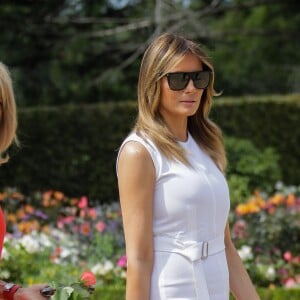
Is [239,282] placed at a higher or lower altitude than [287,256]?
higher

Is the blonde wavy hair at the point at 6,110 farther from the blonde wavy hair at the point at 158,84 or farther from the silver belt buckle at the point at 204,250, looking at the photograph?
the silver belt buckle at the point at 204,250

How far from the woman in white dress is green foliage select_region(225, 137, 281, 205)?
631 cm

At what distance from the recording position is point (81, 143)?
9836 millimetres

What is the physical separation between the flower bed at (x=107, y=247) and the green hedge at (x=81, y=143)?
6.48ft

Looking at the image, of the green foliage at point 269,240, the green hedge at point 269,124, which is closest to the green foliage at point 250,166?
the green hedge at point 269,124

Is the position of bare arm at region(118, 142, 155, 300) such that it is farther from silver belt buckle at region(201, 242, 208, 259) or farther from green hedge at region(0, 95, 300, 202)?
green hedge at region(0, 95, 300, 202)

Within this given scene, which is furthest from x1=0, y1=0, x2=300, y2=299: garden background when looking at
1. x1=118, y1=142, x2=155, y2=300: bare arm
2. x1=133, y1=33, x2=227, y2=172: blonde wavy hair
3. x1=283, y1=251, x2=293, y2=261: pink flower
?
x1=118, y1=142, x2=155, y2=300: bare arm

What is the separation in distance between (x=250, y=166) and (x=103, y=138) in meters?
1.70

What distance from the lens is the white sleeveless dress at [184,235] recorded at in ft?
7.44

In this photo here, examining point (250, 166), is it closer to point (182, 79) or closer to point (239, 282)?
point (239, 282)

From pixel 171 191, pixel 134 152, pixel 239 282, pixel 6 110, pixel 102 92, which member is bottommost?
pixel 102 92

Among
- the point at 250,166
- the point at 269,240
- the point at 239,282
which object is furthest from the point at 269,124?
the point at 239,282

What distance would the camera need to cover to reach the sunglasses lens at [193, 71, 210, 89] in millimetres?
2420

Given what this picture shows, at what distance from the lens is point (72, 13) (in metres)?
12.6
